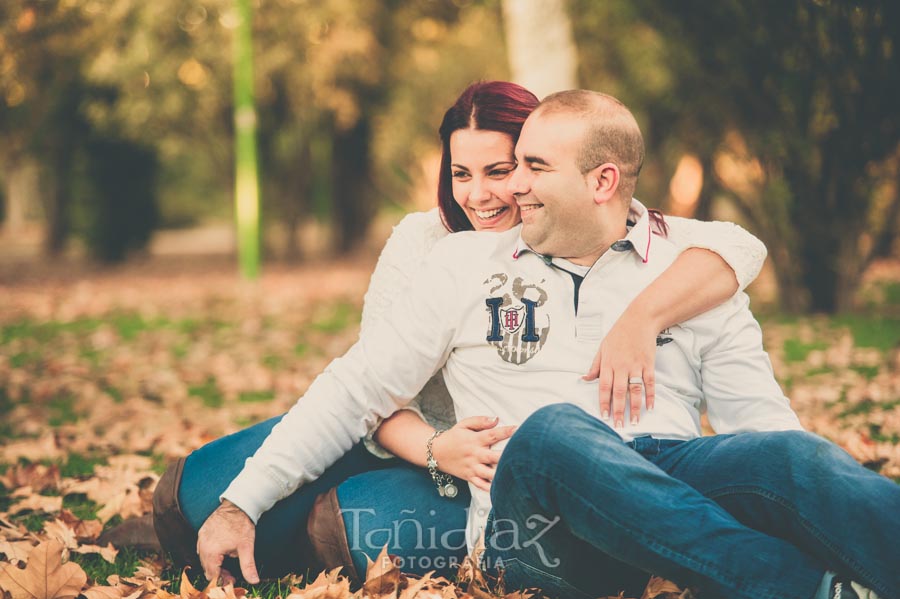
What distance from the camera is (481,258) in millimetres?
3074

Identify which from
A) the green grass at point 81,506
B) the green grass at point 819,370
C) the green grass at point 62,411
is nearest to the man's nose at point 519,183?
the green grass at point 81,506

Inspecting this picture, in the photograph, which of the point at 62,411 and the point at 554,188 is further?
the point at 62,411

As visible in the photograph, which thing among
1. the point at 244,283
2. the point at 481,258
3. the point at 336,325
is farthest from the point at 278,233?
the point at 481,258

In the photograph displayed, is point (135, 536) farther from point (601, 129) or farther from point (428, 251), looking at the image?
point (601, 129)

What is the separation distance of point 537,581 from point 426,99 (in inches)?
963

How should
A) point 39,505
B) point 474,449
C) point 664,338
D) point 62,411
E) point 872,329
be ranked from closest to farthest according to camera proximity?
1. point 474,449
2. point 664,338
3. point 39,505
4. point 62,411
5. point 872,329

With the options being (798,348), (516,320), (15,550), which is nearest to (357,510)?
(516,320)

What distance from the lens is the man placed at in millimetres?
2477

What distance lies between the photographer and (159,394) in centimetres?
710

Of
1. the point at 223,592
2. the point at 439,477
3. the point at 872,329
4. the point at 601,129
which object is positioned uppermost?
the point at 601,129

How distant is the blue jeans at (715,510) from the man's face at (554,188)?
0.66m

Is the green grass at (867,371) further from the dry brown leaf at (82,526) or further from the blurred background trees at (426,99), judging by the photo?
the dry brown leaf at (82,526)

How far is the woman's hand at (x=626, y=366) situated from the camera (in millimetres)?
2771

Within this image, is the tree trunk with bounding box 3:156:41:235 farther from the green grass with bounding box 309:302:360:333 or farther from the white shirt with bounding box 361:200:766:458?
the white shirt with bounding box 361:200:766:458
